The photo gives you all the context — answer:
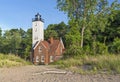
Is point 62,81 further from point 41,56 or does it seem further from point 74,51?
point 41,56

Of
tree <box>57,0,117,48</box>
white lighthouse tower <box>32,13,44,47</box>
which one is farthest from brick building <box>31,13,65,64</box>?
tree <box>57,0,117,48</box>

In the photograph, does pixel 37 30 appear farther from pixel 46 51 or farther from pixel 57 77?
pixel 57 77

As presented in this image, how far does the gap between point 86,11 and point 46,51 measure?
77.0 ft

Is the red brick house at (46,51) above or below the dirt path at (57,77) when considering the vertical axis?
above

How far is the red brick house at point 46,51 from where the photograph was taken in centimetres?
6022

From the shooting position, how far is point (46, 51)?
6109 cm

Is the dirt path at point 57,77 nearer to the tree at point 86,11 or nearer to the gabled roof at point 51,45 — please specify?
the tree at point 86,11

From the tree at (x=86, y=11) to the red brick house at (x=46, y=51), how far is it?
19644 mm

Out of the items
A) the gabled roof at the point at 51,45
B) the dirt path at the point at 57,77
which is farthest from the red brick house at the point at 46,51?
the dirt path at the point at 57,77

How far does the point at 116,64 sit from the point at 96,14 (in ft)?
94.5

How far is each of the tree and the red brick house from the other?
19.6 meters

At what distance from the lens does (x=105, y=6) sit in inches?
1610

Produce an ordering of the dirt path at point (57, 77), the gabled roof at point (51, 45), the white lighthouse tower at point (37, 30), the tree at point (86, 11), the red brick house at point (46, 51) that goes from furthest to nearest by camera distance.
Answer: the white lighthouse tower at point (37, 30) → the gabled roof at point (51, 45) → the red brick house at point (46, 51) → the tree at point (86, 11) → the dirt path at point (57, 77)

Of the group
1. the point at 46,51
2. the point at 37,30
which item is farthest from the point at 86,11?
the point at 37,30
